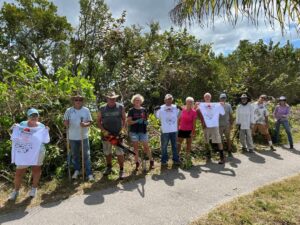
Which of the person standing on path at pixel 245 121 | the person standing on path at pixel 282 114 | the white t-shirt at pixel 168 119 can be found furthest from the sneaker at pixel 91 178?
the person standing on path at pixel 282 114

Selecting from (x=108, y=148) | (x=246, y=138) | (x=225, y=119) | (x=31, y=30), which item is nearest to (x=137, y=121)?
(x=108, y=148)

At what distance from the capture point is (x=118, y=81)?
13727mm

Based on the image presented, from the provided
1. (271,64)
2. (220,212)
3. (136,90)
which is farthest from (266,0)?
(271,64)

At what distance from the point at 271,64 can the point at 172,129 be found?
80.2 ft

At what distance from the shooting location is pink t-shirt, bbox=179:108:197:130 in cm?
850

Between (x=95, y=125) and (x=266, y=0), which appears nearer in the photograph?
(x=266, y=0)

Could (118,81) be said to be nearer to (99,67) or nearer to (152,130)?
(99,67)

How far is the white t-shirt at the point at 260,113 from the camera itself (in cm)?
1077

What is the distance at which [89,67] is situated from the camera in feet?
52.8

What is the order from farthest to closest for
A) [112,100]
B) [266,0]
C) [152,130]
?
[152,130], [112,100], [266,0]

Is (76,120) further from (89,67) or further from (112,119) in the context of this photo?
(89,67)

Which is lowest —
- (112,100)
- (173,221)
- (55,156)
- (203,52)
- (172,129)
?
(173,221)

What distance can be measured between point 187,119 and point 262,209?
3.35 meters

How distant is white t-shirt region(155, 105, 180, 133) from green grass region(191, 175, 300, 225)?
8.28 ft
